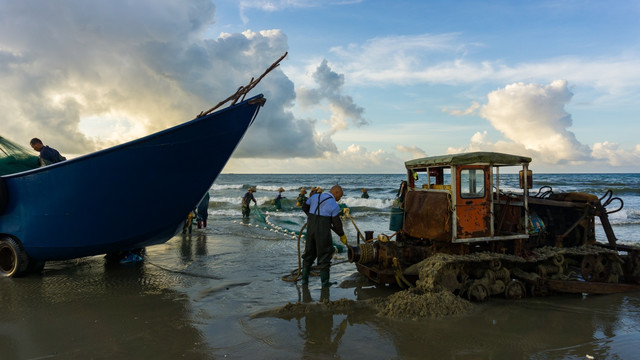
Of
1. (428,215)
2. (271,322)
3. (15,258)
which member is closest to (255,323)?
(271,322)

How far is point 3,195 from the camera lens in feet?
22.6

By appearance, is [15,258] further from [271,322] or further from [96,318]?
[271,322]

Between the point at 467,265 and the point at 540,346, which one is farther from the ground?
the point at 467,265

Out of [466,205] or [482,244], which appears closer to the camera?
[466,205]

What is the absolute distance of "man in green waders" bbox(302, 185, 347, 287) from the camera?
20.5ft

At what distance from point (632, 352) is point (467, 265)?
84.0 inches

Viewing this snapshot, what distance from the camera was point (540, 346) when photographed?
4.30m

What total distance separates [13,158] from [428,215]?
832 cm

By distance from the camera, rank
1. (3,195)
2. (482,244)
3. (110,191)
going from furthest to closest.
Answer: (3,195) < (110,191) < (482,244)

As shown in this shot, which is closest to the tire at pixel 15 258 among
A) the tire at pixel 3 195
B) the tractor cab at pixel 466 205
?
the tire at pixel 3 195

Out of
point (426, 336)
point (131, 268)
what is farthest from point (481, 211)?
point (131, 268)

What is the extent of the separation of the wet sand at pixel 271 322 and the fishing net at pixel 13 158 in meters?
2.36

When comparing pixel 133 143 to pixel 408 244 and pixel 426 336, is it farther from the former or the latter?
pixel 426 336

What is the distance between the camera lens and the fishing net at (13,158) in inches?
307
